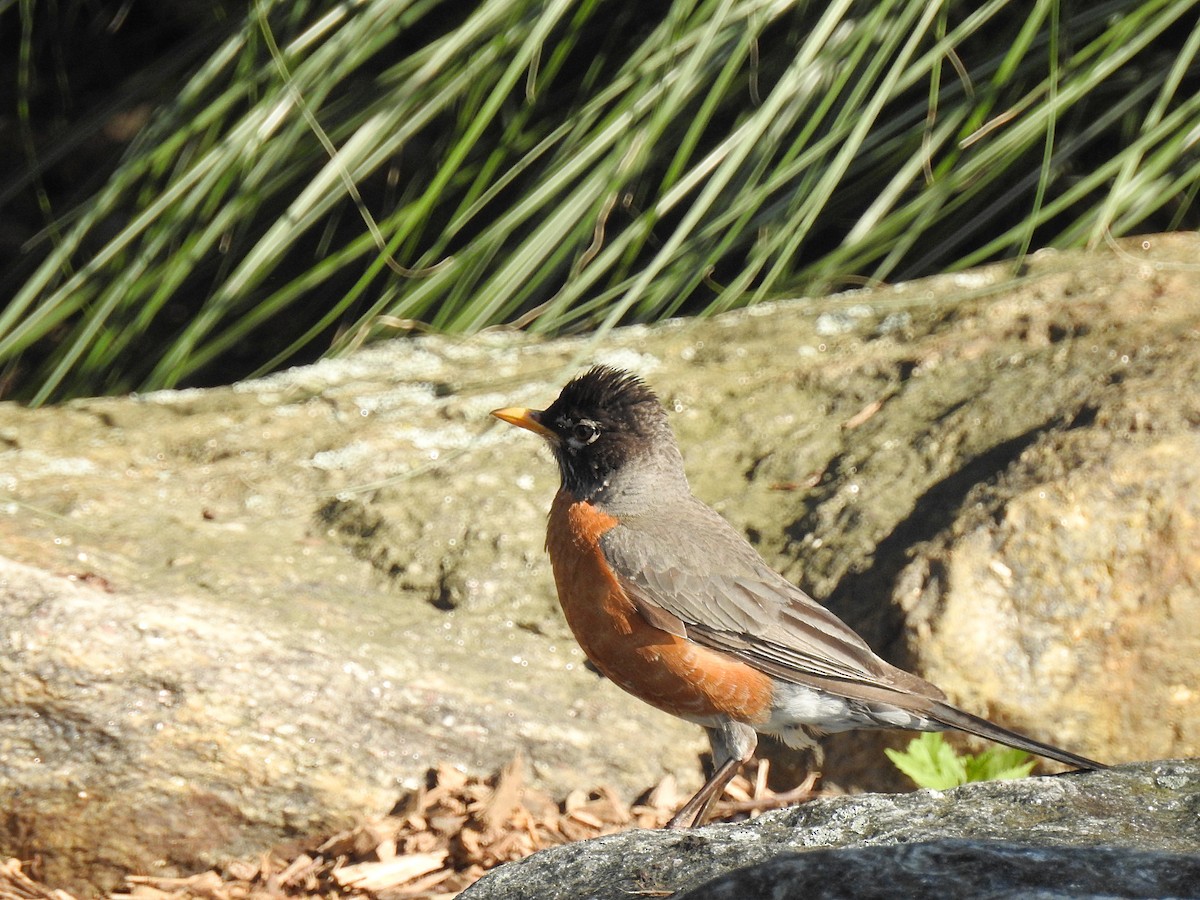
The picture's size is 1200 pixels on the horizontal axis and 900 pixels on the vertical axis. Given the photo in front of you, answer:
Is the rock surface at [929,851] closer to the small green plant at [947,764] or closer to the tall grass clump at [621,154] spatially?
the small green plant at [947,764]

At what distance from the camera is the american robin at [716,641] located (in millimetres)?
3244

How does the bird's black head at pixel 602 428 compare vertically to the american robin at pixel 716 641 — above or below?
above

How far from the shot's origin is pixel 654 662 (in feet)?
10.9

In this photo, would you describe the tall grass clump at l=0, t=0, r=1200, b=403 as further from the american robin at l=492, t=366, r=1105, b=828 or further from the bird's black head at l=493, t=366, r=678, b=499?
the american robin at l=492, t=366, r=1105, b=828

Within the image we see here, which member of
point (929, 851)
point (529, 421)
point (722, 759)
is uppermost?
point (529, 421)

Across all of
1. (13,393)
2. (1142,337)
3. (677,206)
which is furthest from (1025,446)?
(13,393)

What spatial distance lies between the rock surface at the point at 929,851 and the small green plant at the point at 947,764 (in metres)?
0.62

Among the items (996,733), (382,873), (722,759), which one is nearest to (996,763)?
(996,733)

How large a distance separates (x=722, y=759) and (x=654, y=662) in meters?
0.31

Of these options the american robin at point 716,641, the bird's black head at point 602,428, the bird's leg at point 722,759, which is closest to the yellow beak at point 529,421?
the bird's black head at point 602,428

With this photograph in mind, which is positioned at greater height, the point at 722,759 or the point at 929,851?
the point at 929,851

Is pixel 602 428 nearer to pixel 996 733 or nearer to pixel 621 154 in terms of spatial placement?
pixel 621 154

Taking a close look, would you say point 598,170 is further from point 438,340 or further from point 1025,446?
point 1025,446

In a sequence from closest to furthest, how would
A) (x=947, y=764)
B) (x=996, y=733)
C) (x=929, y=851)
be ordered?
(x=929, y=851) → (x=996, y=733) → (x=947, y=764)
